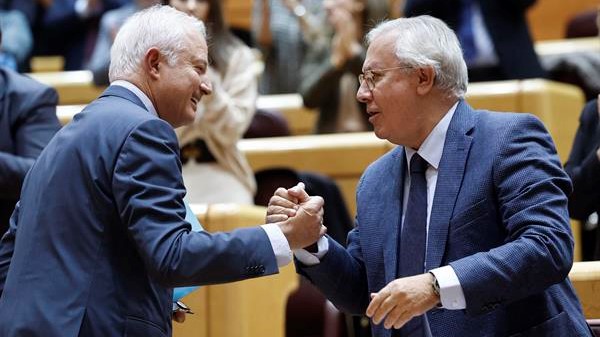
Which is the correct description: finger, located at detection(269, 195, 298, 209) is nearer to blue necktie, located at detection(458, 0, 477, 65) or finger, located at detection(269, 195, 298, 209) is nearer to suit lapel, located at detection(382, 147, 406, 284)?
suit lapel, located at detection(382, 147, 406, 284)

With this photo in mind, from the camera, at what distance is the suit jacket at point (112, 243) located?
2322mm

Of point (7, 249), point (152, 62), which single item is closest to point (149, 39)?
point (152, 62)

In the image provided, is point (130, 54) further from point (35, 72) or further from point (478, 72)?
point (35, 72)

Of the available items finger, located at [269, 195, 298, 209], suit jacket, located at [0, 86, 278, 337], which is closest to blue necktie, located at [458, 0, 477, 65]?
finger, located at [269, 195, 298, 209]

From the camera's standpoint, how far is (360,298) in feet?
9.31

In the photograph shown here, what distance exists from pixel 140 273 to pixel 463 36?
145 inches

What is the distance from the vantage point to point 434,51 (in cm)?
278

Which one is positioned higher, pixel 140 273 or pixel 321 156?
pixel 140 273

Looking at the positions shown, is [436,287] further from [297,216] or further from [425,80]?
[425,80]

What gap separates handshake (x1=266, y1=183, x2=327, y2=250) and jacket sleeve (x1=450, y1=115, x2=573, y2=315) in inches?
12.9

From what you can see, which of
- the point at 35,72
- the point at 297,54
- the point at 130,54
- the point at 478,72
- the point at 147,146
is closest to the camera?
the point at 147,146

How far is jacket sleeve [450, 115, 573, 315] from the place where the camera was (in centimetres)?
242

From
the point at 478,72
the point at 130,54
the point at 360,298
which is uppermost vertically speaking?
the point at 130,54

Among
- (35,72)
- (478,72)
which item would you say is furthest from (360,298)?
(35,72)
